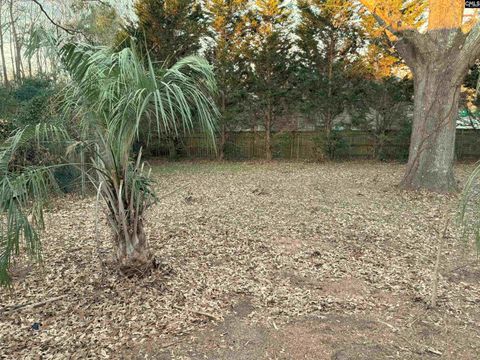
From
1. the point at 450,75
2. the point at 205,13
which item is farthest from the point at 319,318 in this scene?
the point at 205,13

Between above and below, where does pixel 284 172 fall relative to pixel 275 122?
below

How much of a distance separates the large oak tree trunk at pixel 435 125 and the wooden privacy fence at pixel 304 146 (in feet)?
14.4

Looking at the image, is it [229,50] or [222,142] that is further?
[222,142]

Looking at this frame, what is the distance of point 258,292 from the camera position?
2.80m

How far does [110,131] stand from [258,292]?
65.1 inches

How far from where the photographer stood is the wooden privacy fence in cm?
1028

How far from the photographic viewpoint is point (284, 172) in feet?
27.9

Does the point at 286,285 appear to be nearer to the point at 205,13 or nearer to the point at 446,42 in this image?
the point at 446,42

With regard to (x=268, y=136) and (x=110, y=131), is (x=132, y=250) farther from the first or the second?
(x=268, y=136)

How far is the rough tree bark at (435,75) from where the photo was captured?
526cm

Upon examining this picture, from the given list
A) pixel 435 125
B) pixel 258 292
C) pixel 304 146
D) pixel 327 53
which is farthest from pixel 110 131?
pixel 304 146

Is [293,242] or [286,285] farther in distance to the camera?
[293,242]

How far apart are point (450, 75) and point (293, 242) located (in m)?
3.92
